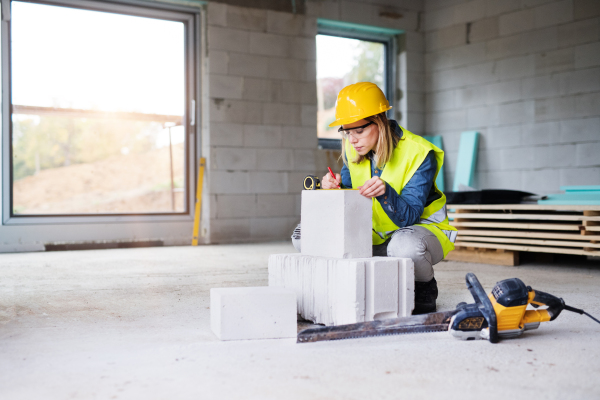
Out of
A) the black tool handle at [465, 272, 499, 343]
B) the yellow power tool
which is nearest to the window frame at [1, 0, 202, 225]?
the yellow power tool

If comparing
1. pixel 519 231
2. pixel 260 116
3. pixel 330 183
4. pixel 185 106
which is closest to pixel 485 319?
pixel 330 183

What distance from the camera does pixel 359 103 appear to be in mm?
2422

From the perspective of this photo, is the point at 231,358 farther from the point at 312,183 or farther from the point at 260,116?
the point at 260,116

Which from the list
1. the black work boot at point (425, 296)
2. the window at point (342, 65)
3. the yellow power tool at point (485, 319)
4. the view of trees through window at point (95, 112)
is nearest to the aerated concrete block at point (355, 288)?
the yellow power tool at point (485, 319)

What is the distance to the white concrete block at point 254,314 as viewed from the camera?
6.73ft

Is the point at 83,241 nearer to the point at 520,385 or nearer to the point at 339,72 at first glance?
the point at 339,72

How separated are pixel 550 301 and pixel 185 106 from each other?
4865mm

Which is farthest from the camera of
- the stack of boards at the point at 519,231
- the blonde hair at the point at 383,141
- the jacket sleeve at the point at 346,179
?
the stack of boards at the point at 519,231

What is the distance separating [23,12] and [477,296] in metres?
5.22

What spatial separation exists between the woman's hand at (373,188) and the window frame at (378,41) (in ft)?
15.3

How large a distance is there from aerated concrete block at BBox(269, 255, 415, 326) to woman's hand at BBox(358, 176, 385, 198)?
26 centimetres

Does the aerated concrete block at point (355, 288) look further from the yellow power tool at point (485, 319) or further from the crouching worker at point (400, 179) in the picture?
the crouching worker at point (400, 179)

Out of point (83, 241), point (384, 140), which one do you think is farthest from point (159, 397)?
point (83, 241)

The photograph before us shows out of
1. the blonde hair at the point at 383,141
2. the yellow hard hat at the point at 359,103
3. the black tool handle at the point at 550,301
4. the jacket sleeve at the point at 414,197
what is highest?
the yellow hard hat at the point at 359,103
